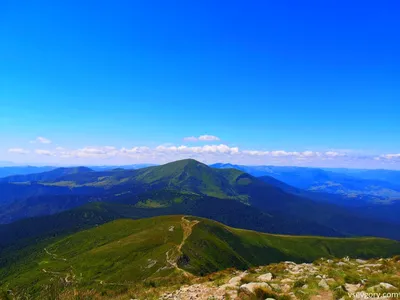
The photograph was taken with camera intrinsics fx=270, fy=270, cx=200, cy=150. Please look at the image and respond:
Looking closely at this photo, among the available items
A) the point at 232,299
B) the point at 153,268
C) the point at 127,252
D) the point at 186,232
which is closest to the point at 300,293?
the point at 232,299

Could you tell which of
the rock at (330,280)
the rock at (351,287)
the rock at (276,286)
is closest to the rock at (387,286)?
the rock at (351,287)

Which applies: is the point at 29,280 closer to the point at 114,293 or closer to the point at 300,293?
the point at 114,293

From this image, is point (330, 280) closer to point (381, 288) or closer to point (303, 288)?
point (303, 288)

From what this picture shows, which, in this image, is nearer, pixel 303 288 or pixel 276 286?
pixel 303 288

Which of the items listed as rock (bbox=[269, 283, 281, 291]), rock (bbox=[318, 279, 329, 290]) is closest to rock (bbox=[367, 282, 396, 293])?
rock (bbox=[318, 279, 329, 290])

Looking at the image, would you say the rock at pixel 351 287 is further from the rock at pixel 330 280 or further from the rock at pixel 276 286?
the rock at pixel 276 286

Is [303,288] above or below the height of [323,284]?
below

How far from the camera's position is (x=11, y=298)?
20172mm

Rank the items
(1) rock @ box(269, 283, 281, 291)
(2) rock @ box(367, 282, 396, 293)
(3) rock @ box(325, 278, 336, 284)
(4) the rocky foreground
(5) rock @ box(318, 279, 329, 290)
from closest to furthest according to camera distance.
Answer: (2) rock @ box(367, 282, 396, 293) → (4) the rocky foreground → (5) rock @ box(318, 279, 329, 290) → (1) rock @ box(269, 283, 281, 291) → (3) rock @ box(325, 278, 336, 284)

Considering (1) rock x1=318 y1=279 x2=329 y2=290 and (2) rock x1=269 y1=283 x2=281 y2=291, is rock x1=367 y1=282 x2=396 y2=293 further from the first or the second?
(2) rock x1=269 y1=283 x2=281 y2=291

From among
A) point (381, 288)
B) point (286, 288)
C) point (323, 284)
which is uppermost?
point (381, 288)

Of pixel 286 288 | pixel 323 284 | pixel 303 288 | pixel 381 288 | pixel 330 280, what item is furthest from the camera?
pixel 330 280

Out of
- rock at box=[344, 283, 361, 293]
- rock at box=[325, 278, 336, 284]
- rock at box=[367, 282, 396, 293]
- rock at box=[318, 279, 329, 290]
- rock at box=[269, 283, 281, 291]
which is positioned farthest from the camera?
rock at box=[325, 278, 336, 284]

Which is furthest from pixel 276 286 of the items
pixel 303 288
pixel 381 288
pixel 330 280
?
pixel 381 288
